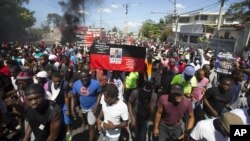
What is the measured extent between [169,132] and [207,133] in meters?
1.54

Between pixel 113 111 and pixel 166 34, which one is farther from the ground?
pixel 166 34

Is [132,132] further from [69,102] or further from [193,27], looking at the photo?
[193,27]

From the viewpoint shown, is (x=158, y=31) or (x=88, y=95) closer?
(x=88, y=95)

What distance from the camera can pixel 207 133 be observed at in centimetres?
263

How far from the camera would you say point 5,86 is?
506 cm

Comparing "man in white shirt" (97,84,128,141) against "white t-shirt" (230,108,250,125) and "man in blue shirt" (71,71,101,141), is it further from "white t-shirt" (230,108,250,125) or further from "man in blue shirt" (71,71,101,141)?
"white t-shirt" (230,108,250,125)

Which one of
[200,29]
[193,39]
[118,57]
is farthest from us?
[193,39]

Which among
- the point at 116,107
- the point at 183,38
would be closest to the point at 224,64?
the point at 116,107

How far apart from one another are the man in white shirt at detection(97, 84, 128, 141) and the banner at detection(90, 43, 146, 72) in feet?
8.90

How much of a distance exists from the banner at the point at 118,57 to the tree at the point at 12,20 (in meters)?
27.4

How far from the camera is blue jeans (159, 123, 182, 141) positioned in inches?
161

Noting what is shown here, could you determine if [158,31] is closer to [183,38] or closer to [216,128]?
[183,38]

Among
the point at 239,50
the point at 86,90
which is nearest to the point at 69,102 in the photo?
the point at 86,90

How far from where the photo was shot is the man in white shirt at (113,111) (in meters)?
3.59
